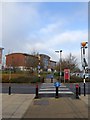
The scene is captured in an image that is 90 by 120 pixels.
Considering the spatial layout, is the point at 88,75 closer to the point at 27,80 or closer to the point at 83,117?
the point at 27,80

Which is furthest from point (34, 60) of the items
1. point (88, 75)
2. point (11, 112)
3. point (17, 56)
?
point (11, 112)

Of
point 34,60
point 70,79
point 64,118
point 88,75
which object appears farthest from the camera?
point 34,60

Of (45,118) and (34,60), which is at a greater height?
(34,60)

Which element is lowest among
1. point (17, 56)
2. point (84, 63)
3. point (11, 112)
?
point (11, 112)

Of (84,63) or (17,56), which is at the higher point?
(17,56)

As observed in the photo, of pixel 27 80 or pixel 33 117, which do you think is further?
pixel 27 80

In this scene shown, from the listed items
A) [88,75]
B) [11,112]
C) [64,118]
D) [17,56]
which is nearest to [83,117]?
[64,118]

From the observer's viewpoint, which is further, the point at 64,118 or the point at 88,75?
the point at 88,75

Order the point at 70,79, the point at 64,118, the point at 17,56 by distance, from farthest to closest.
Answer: the point at 17,56 < the point at 70,79 < the point at 64,118

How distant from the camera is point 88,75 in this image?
189 ft

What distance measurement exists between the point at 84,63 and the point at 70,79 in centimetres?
2707

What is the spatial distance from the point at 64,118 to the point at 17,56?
448 ft

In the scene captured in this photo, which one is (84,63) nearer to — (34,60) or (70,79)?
(70,79)

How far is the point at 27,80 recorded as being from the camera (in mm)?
44250
